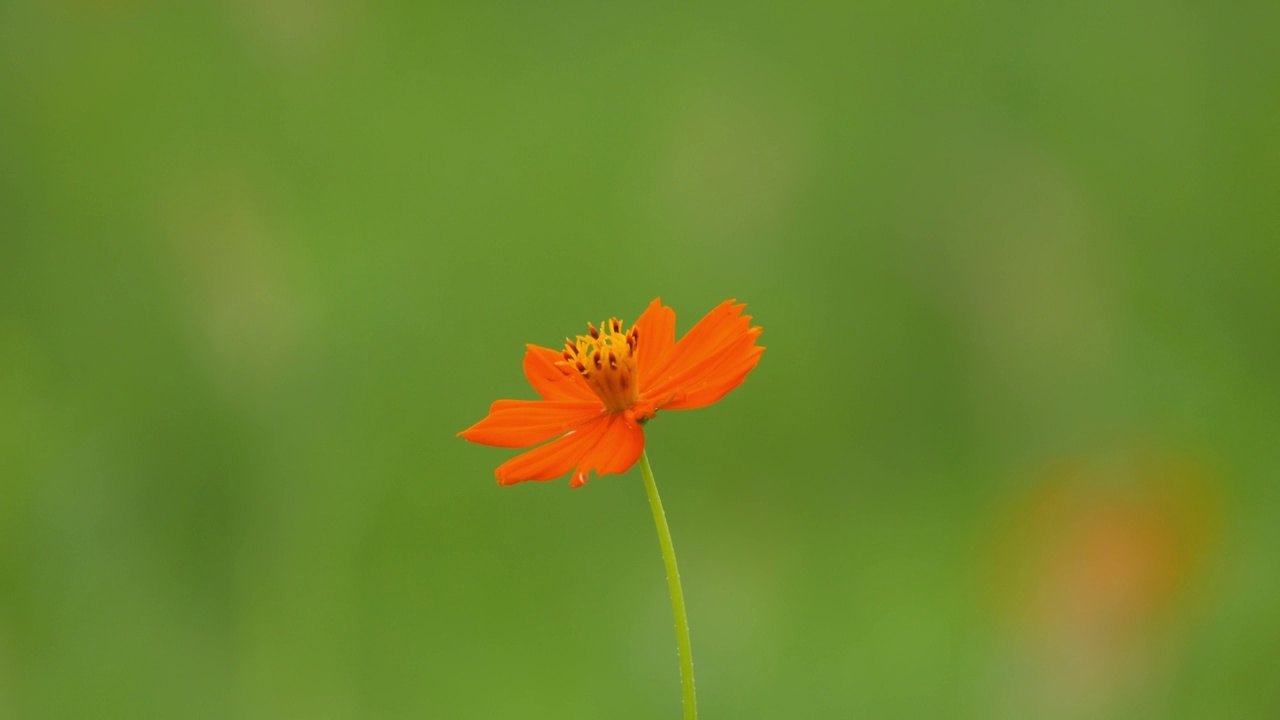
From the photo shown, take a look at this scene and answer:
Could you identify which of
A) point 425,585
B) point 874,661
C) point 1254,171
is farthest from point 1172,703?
point 1254,171

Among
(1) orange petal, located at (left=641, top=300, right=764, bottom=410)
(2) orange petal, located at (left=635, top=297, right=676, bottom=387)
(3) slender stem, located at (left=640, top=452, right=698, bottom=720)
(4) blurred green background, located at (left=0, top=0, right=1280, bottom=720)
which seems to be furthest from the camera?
(4) blurred green background, located at (left=0, top=0, right=1280, bottom=720)

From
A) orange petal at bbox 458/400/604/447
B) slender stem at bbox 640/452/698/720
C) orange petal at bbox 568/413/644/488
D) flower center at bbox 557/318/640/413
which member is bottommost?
slender stem at bbox 640/452/698/720

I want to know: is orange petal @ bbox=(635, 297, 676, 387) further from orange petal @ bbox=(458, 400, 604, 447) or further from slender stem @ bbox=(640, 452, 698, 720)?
slender stem @ bbox=(640, 452, 698, 720)

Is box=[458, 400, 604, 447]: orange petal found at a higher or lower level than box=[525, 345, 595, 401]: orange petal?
lower

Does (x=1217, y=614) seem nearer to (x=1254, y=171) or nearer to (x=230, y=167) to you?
(x=1254, y=171)

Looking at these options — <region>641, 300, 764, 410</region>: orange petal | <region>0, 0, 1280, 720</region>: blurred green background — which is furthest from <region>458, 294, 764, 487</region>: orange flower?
<region>0, 0, 1280, 720</region>: blurred green background

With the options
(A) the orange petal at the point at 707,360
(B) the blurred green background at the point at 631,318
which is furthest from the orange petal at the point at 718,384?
(B) the blurred green background at the point at 631,318
